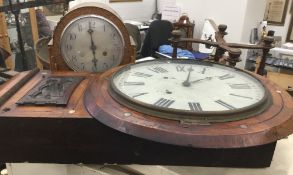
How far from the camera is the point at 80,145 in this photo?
3.35 ft

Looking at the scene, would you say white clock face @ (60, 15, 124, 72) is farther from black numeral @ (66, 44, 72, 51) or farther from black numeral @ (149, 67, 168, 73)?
black numeral @ (149, 67, 168, 73)

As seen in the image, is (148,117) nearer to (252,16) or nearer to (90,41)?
(90,41)

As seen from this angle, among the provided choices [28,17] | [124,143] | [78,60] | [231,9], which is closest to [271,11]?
[231,9]

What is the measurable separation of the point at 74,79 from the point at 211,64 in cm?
60

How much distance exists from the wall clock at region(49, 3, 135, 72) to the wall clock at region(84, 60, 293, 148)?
8.0 inches

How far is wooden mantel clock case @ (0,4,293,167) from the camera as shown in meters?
0.83

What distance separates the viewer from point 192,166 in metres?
1.01

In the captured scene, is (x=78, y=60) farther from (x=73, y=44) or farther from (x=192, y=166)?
(x=192, y=166)

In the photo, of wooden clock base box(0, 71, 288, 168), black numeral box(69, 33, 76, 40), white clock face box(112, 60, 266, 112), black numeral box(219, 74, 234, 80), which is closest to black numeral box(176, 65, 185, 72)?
white clock face box(112, 60, 266, 112)

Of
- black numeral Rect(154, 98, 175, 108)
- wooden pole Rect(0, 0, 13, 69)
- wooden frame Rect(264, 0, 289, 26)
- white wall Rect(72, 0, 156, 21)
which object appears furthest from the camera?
white wall Rect(72, 0, 156, 21)

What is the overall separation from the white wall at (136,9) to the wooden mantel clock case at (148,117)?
3.51m

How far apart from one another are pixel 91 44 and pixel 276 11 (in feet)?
12.7

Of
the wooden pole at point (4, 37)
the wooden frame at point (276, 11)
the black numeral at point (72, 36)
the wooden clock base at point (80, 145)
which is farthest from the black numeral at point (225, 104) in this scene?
the wooden frame at point (276, 11)

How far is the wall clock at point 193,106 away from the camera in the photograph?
0.81m
